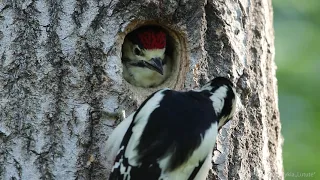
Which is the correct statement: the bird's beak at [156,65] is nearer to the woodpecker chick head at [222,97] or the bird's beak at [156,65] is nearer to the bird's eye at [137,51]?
the bird's eye at [137,51]

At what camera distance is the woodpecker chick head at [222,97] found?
12.0 ft

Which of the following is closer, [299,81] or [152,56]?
[152,56]

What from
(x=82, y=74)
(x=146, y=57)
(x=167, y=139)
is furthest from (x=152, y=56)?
(x=167, y=139)

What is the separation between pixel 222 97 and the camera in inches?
144

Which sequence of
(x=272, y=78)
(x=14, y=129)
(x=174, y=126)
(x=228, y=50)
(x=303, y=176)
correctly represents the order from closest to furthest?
(x=174, y=126), (x=14, y=129), (x=228, y=50), (x=272, y=78), (x=303, y=176)

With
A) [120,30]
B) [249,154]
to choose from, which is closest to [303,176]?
[249,154]

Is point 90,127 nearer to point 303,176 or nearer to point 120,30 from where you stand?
point 120,30

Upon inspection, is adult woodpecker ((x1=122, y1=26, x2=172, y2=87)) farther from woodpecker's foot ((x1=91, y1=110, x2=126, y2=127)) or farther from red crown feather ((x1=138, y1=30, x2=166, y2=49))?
woodpecker's foot ((x1=91, y1=110, x2=126, y2=127))

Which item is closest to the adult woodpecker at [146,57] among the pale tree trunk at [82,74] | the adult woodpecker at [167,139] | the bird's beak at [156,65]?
the bird's beak at [156,65]

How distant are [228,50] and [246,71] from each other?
0.16m

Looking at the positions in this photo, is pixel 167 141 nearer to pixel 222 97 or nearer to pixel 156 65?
pixel 222 97

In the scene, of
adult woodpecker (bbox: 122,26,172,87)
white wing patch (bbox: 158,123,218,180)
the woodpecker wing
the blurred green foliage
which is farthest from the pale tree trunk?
the blurred green foliage

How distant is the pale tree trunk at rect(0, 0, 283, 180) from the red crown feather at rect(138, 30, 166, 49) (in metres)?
0.07

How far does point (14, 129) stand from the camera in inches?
143
